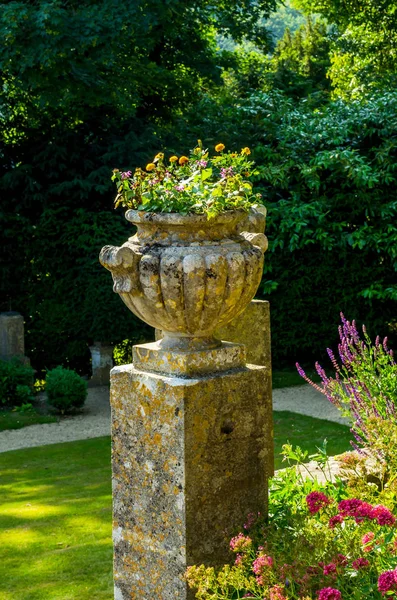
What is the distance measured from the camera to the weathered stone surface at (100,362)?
477 inches

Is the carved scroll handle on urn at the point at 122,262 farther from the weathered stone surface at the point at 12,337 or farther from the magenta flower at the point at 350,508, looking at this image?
the weathered stone surface at the point at 12,337

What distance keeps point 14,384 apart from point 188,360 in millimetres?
7480

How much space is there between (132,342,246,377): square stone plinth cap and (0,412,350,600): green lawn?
1.78m

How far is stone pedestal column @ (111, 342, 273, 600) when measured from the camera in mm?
4020

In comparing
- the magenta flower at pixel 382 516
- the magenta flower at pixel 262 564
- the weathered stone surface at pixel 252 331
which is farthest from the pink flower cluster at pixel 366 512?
the weathered stone surface at pixel 252 331

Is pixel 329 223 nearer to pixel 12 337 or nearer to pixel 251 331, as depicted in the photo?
pixel 12 337

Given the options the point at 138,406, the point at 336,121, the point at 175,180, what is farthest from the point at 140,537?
the point at 336,121

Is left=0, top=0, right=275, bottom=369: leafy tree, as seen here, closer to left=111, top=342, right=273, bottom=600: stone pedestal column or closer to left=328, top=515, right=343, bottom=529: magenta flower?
left=111, top=342, right=273, bottom=600: stone pedestal column

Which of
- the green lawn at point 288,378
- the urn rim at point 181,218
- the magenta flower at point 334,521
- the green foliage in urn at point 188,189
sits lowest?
the green lawn at point 288,378

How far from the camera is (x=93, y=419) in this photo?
10.7 m

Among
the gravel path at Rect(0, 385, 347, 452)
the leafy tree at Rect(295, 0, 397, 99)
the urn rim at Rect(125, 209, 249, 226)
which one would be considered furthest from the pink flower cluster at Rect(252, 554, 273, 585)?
the leafy tree at Rect(295, 0, 397, 99)

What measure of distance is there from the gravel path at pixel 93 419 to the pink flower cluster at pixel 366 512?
616 cm

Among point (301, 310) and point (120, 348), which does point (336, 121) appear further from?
point (120, 348)

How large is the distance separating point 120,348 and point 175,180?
8293mm
